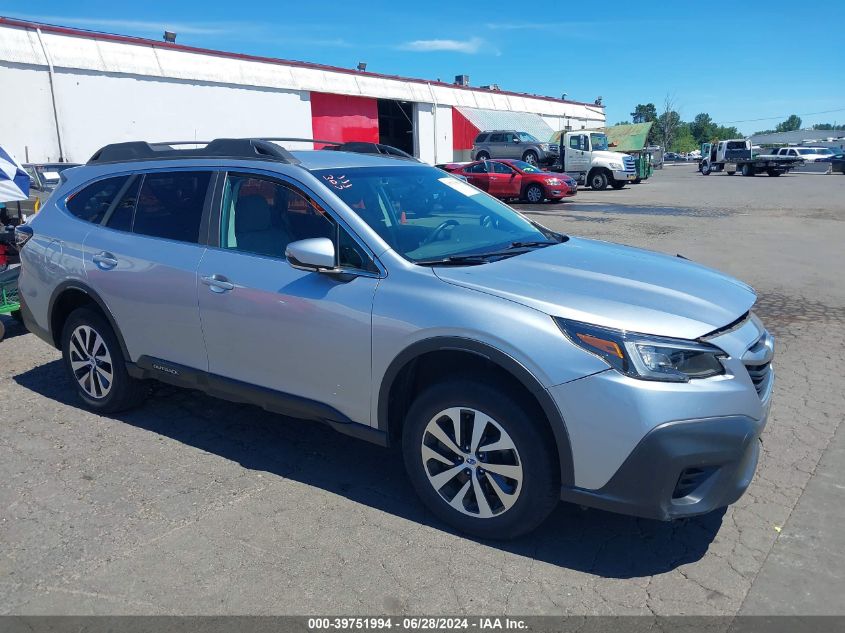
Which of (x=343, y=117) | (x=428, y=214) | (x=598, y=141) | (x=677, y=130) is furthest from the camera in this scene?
(x=677, y=130)

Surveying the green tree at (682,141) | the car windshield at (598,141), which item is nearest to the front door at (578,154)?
the car windshield at (598,141)

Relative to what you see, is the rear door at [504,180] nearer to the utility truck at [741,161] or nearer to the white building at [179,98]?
the white building at [179,98]

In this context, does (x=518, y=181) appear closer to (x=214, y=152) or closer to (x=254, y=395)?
(x=214, y=152)

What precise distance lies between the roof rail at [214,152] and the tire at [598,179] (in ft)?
89.7

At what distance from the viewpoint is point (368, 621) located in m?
2.77

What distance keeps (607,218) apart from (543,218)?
1670mm

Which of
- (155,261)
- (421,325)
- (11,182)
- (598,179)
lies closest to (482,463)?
(421,325)

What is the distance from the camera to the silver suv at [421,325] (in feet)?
9.46

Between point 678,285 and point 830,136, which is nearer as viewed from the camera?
point 678,285

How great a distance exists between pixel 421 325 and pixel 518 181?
20.5 m

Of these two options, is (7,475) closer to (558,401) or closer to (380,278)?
(380,278)

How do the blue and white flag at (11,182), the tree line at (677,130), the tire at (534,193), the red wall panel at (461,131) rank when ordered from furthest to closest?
1. the tree line at (677,130)
2. the red wall panel at (461,131)
3. the tire at (534,193)
4. the blue and white flag at (11,182)

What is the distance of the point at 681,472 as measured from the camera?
284 cm

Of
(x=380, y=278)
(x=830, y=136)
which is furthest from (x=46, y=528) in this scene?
(x=830, y=136)
